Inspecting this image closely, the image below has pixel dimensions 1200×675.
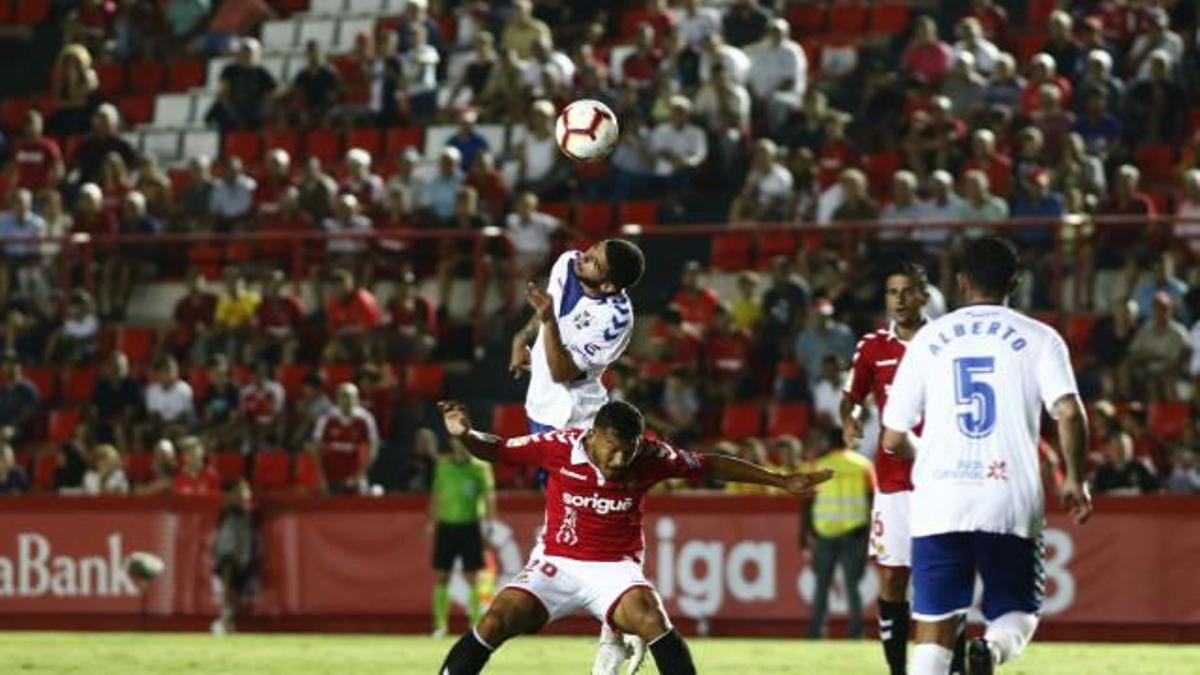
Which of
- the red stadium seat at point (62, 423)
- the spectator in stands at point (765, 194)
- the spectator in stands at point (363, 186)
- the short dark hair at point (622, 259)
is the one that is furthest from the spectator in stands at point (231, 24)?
the short dark hair at point (622, 259)

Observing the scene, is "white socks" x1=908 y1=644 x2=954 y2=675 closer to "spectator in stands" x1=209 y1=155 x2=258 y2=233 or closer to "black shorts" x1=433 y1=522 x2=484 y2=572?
"black shorts" x1=433 y1=522 x2=484 y2=572

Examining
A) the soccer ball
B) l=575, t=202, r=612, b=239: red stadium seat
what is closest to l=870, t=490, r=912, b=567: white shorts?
the soccer ball

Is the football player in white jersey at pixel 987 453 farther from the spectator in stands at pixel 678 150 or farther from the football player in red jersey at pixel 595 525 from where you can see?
the spectator in stands at pixel 678 150

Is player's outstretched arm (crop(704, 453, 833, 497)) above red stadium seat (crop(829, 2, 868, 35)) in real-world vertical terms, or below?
below

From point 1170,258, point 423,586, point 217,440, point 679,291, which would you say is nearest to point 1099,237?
point 1170,258

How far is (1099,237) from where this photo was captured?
25859mm

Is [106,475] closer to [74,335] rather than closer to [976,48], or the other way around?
[74,335]

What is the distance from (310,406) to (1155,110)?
349 inches

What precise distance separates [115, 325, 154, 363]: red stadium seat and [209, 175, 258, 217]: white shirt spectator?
164 cm

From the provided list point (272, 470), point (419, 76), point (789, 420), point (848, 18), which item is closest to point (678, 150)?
point (848, 18)

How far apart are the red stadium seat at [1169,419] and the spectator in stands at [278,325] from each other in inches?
359

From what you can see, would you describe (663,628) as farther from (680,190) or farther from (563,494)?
(680,190)

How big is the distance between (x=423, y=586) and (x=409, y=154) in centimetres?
593

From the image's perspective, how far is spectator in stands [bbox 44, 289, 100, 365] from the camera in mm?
29984
